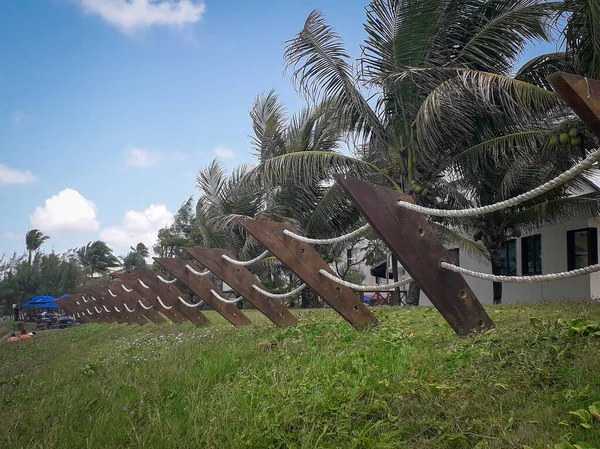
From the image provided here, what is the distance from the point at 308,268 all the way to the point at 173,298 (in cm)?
628

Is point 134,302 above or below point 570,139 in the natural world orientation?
below

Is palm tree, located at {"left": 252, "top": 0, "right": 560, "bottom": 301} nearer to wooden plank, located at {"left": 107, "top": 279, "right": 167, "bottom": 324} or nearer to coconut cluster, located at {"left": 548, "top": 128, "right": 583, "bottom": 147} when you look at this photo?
coconut cluster, located at {"left": 548, "top": 128, "right": 583, "bottom": 147}

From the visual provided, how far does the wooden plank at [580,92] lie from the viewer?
7.93 ft

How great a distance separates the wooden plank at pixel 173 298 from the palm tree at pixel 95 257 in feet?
186

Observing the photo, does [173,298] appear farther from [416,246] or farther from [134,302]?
[416,246]

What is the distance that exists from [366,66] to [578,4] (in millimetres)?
4579

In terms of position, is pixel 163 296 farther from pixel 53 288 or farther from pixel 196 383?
pixel 53 288

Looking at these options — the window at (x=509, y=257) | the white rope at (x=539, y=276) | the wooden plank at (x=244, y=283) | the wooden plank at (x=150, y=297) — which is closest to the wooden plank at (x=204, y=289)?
the wooden plank at (x=244, y=283)

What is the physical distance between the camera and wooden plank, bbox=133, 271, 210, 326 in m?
11.1

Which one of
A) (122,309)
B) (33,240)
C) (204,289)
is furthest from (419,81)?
(33,240)

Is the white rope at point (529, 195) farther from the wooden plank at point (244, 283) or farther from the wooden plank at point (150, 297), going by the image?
the wooden plank at point (150, 297)

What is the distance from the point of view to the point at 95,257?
6656cm

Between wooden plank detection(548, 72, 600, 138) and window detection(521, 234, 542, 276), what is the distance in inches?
599

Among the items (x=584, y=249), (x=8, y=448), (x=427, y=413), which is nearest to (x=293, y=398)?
(x=427, y=413)
